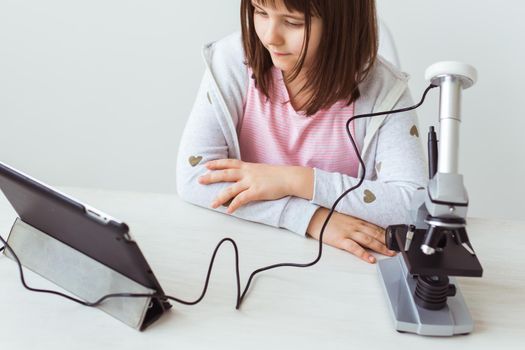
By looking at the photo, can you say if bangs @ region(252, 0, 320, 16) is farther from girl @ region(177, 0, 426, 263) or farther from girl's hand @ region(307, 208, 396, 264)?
girl's hand @ region(307, 208, 396, 264)

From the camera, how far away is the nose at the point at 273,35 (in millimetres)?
850

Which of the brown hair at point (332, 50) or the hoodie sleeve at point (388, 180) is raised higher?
the brown hair at point (332, 50)

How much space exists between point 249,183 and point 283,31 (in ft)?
0.75

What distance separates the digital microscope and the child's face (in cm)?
26

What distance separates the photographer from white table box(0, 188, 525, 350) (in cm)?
67

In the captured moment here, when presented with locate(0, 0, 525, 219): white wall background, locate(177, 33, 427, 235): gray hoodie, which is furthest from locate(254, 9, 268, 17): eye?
locate(0, 0, 525, 219): white wall background

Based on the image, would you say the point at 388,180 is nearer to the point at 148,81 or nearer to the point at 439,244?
the point at 439,244

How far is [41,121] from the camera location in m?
1.82

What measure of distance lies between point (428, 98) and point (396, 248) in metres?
1.04

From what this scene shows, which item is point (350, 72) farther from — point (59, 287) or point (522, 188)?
point (522, 188)

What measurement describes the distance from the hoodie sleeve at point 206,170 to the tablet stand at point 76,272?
23 cm

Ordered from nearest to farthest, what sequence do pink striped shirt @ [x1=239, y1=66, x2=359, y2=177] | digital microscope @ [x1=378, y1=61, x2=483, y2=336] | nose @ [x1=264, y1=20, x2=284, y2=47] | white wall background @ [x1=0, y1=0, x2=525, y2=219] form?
digital microscope @ [x1=378, y1=61, x2=483, y2=336], nose @ [x1=264, y1=20, x2=284, y2=47], pink striped shirt @ [x1=239, y1=66, x2=359, y2=177], white wall background @ [x1=0, y1=0, x2=525, y2=219]

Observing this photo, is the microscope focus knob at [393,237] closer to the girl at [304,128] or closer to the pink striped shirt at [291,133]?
the girl at [304,128]

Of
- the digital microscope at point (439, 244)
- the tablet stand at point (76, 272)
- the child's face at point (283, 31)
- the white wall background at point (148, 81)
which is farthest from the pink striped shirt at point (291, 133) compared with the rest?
the white wall background at point (148, 81)
